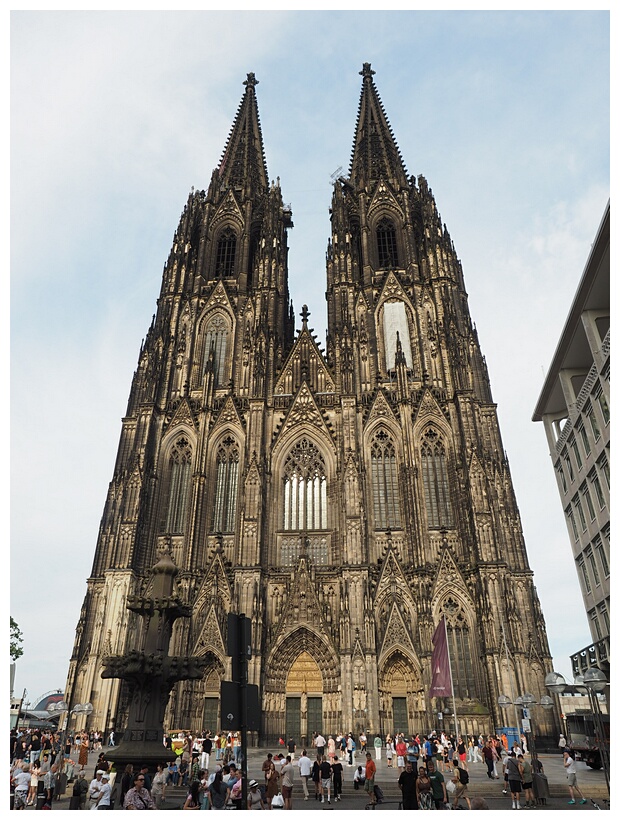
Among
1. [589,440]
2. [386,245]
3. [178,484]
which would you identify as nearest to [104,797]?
[589,440]

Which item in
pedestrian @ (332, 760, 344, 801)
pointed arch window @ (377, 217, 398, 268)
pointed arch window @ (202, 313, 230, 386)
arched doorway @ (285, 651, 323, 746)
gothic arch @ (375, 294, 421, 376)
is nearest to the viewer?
pedestrian @ (332, 760, 344, 801)

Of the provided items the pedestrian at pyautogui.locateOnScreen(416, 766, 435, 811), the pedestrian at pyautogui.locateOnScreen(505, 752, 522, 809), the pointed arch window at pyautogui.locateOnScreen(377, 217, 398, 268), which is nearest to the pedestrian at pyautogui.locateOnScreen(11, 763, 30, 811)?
the pedestrian at pyautogui.locateOnScreen(416, 766, 435, 811)

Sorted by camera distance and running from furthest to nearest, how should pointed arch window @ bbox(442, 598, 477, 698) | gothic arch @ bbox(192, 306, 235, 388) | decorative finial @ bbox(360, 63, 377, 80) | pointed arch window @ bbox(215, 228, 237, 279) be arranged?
1. decorative finial @ bbox(360, 63, 377, 80)
2. pointed arch window @ bbox(215, 228, 237, 279)
3. gothic arch @ bbox(192, 306, 235, 388)
4. pointed arch window @ bbox(442, 598, 477, 698)

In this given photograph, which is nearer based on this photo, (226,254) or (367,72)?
(226,254)

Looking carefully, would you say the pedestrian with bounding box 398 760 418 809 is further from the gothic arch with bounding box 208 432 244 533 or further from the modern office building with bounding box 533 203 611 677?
the gothic arch with bounding box 208 432 244 533

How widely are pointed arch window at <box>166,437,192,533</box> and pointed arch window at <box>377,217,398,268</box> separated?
62.7ft

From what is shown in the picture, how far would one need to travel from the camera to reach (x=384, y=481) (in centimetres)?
3425

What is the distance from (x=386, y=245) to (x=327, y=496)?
20299mm

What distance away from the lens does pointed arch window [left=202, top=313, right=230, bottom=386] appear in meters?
38.7

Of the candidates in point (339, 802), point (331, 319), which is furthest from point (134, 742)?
point (331, 319)

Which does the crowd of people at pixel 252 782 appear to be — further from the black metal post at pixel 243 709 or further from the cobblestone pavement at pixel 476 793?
the black metal post at pixel 243 709

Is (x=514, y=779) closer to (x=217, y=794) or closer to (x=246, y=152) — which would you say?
(x=217, y=794)

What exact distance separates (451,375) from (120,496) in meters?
20.6
